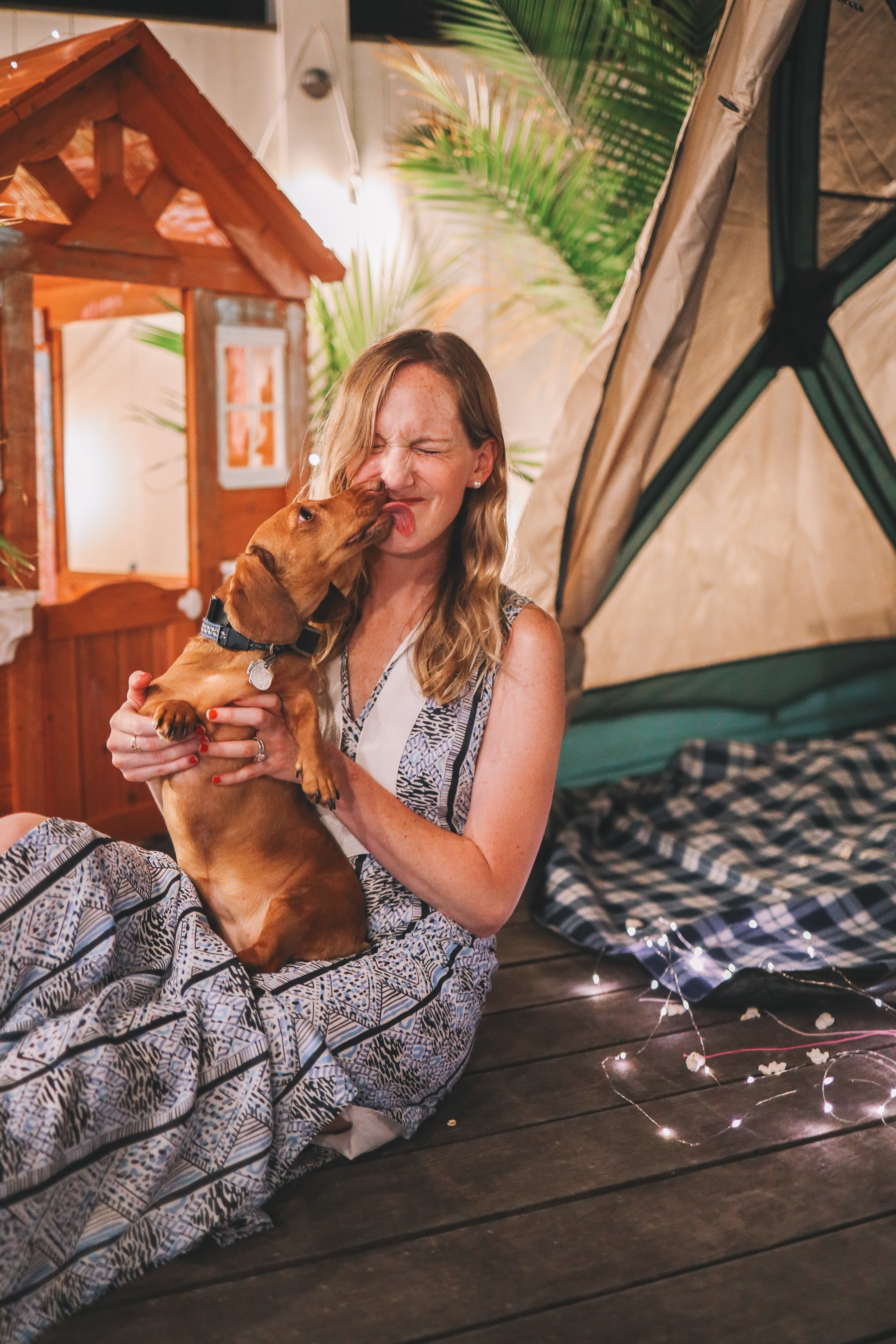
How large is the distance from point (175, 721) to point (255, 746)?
13cm

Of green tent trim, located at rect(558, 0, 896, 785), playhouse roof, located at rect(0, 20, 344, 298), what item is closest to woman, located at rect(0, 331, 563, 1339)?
green tent trim, located at rect(558, 0, 896, 785)

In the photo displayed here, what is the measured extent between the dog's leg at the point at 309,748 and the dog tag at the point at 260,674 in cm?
4

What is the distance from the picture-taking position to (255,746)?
69.0 inches

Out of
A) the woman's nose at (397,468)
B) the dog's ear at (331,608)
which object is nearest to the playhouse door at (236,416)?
the dog's ear at (331,608)

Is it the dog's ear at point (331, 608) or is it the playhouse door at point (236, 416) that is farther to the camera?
the playhouse door at point (236, 416)

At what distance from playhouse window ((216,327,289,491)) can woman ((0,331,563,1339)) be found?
178 cm

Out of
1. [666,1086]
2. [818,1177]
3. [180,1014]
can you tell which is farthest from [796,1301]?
[180,1014]

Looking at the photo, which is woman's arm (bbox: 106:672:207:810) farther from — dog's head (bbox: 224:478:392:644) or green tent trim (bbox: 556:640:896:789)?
green tent trim (bbox: 556:640:896:789)

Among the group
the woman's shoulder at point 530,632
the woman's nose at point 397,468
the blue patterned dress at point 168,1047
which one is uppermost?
the woman's nose at point 397,468

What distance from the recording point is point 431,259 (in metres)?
5.49

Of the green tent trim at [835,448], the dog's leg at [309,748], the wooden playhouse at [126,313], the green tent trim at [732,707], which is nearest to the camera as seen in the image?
the dog's leg at [309,748]

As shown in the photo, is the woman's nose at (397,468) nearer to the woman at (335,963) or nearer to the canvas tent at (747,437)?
the woman at (335,963)

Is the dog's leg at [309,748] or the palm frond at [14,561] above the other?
the dog's leg at [309,748]

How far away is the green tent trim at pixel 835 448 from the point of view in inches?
112
